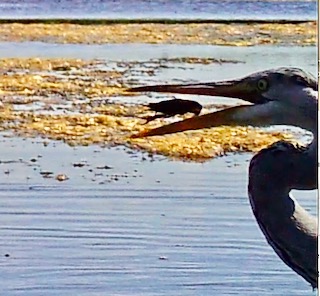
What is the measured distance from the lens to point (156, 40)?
82.1ft

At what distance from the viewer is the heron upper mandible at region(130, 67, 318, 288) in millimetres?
3658

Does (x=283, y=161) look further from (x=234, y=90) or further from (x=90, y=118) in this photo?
(x=90, y=118)

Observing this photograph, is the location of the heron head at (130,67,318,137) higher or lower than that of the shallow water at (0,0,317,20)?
higher

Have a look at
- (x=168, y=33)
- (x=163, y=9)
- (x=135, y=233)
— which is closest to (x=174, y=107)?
(x=135, y=233)

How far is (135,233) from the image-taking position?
7098mm

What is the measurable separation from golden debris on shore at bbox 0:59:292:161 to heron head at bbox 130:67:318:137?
19.5 ft

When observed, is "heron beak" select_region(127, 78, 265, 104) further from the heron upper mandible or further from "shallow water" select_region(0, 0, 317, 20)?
"shallow water" select_region(0, 0, 317, 20)

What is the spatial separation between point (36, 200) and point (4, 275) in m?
1.58

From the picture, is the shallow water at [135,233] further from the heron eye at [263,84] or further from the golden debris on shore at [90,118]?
the heron eye at [263,84]

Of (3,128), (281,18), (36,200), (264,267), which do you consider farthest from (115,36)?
(264,267)

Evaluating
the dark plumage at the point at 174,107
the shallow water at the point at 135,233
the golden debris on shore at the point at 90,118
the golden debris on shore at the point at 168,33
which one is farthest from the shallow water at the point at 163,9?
the dark plumage at the point at 174,107

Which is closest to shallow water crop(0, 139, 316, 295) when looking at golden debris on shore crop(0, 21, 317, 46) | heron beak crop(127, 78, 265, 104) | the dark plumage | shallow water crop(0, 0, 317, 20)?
the dark plumage

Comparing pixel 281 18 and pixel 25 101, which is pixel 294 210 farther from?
pixel 281 18

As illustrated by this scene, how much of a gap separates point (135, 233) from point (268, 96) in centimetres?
349
